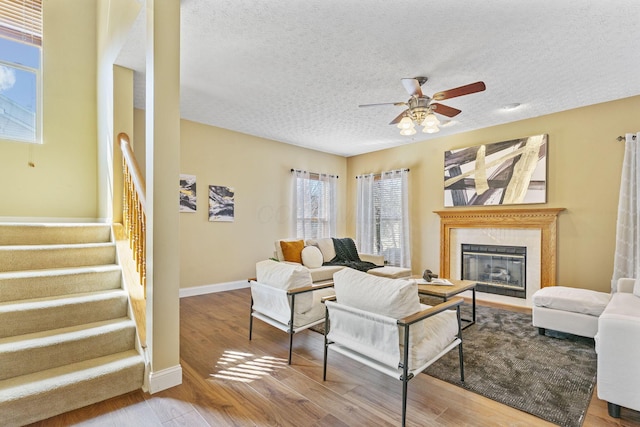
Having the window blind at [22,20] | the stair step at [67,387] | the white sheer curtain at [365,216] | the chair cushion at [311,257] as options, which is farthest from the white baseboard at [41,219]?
the white sheer curtain at [365,216]

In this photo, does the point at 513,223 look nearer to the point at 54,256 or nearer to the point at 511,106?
the point at 511,106

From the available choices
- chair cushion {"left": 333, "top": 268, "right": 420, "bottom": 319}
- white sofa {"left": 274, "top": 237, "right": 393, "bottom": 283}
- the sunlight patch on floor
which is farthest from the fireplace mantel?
the sunlight patch on floor

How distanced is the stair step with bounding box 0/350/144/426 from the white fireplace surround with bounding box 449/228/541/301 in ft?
15.9

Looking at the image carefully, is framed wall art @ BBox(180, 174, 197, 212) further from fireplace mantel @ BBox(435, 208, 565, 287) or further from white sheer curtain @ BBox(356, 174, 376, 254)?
fireplace mantel @ BBox(435, 208, 565, 287)

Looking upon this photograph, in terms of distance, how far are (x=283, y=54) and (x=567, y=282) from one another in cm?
469

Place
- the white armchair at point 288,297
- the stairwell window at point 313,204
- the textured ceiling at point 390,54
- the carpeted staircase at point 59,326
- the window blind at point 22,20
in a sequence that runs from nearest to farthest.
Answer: the carpeted staircase at point 59,326 < the textured ceiling at point 390,54 < the white armchair at point 288,297 < the window blind at point 22,20 < the stairwell window at point 313,204

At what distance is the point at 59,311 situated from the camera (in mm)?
2338

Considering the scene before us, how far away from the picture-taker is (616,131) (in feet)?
13.2

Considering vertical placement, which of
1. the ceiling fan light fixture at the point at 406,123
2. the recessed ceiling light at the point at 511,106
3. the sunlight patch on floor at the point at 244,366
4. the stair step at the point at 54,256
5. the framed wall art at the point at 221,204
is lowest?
the sunlight patch on floor at the point at 244,366

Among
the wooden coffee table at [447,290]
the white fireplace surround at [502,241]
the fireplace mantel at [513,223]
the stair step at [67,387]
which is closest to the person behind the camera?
the stair step at [67,387]

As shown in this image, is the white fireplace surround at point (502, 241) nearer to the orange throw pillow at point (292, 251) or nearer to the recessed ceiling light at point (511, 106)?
the recessed ceiling light at point (511, 106)

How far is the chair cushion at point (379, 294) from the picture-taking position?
1962mm

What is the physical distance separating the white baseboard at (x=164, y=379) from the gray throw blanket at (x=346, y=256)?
3419 mm

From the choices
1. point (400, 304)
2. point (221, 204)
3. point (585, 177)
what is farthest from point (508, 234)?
point (221, 204)
